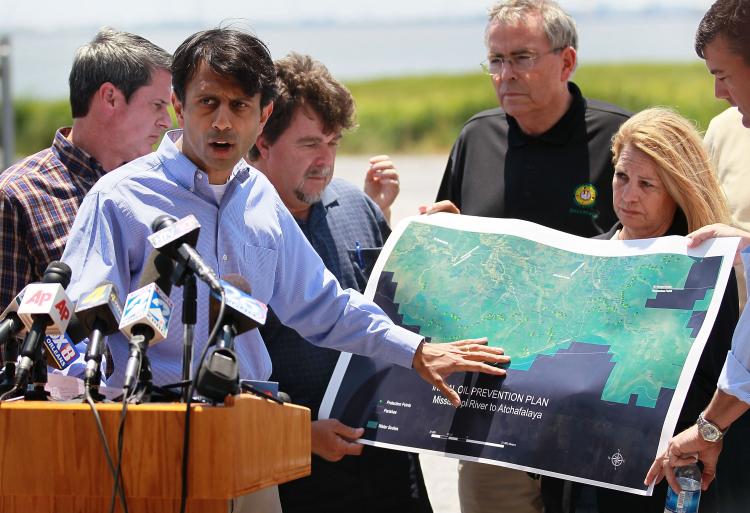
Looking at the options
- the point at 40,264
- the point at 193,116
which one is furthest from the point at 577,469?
the point at 40,264

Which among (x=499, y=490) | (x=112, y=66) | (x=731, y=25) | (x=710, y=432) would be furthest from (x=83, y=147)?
(x=710, y=432)

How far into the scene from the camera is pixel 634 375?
375 cm

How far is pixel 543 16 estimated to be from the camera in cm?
522

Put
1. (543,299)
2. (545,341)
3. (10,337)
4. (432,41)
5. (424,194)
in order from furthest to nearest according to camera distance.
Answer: (432,41) → (424,194) → (543,299) → (545,341) → (10,337)

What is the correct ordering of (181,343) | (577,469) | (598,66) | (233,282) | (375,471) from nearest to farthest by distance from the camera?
(233,282) < (181,343) < (577,469) < (375,471) < (598,66)

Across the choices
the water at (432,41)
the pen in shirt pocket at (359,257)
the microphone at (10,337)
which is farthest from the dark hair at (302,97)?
the water at (432,41)

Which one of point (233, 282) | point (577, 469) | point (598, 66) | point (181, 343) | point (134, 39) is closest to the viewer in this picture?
point (233, 282)

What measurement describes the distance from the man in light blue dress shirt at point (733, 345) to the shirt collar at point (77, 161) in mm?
2409

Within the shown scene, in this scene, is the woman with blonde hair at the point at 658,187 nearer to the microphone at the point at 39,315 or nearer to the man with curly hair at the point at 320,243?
the man with curly hair at the point at 320,243

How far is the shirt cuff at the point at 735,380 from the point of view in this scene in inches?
134

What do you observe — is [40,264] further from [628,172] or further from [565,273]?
[628,172]

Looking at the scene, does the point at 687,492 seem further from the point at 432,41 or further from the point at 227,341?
the point at 432,41

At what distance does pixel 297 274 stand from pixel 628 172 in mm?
1291

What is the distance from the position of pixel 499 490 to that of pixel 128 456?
2.28m
